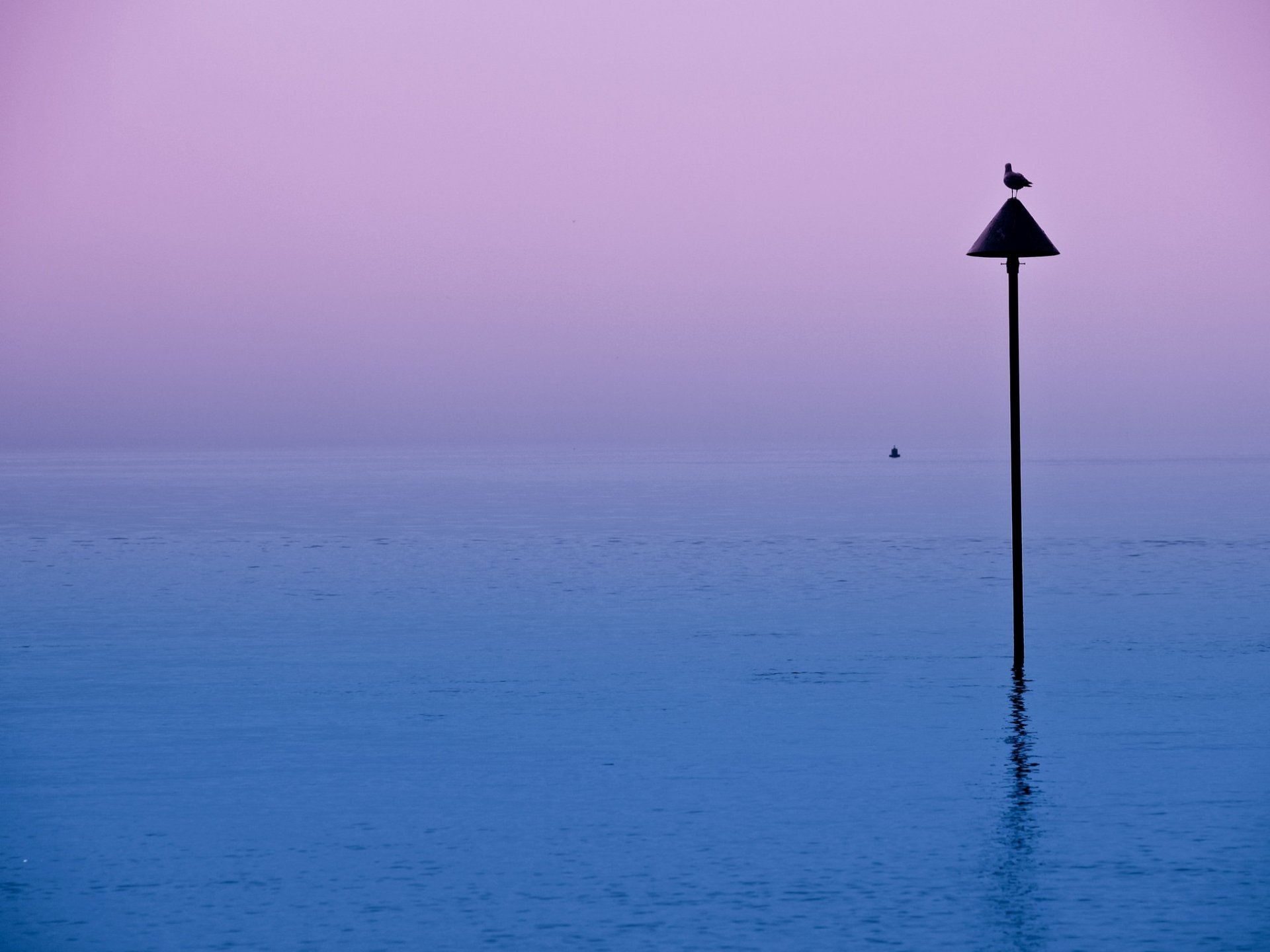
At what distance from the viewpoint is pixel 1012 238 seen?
2133 centimetres

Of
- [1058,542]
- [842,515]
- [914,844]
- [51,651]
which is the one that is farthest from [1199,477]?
[914,844]

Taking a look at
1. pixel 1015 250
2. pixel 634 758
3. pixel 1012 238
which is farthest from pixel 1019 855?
pixel 1012 238

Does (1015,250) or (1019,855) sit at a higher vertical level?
(1015,250)

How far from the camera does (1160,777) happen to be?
49.0 ft

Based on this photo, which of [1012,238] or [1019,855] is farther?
[1012,238]

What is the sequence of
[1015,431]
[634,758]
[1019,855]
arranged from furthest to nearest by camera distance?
[1015,431] < [634,758] < [1019,855]

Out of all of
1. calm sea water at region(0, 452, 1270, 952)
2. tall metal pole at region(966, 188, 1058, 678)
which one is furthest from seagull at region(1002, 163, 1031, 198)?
calm sea water at region(0, 452, 1270, 952)

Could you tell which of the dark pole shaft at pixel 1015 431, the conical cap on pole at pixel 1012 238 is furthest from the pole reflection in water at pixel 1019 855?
the conical cap on pole at pixel 1012 238

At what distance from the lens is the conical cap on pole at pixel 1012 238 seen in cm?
2122

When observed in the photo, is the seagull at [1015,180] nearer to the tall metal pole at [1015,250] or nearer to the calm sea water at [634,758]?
the tall metal pole at [1015,250]

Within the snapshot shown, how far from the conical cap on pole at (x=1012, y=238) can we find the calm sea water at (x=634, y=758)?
5709mm

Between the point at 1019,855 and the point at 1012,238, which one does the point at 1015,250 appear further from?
the point at 1019,855

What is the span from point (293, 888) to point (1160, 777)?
811 cm

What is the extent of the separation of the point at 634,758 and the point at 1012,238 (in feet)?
30.3
